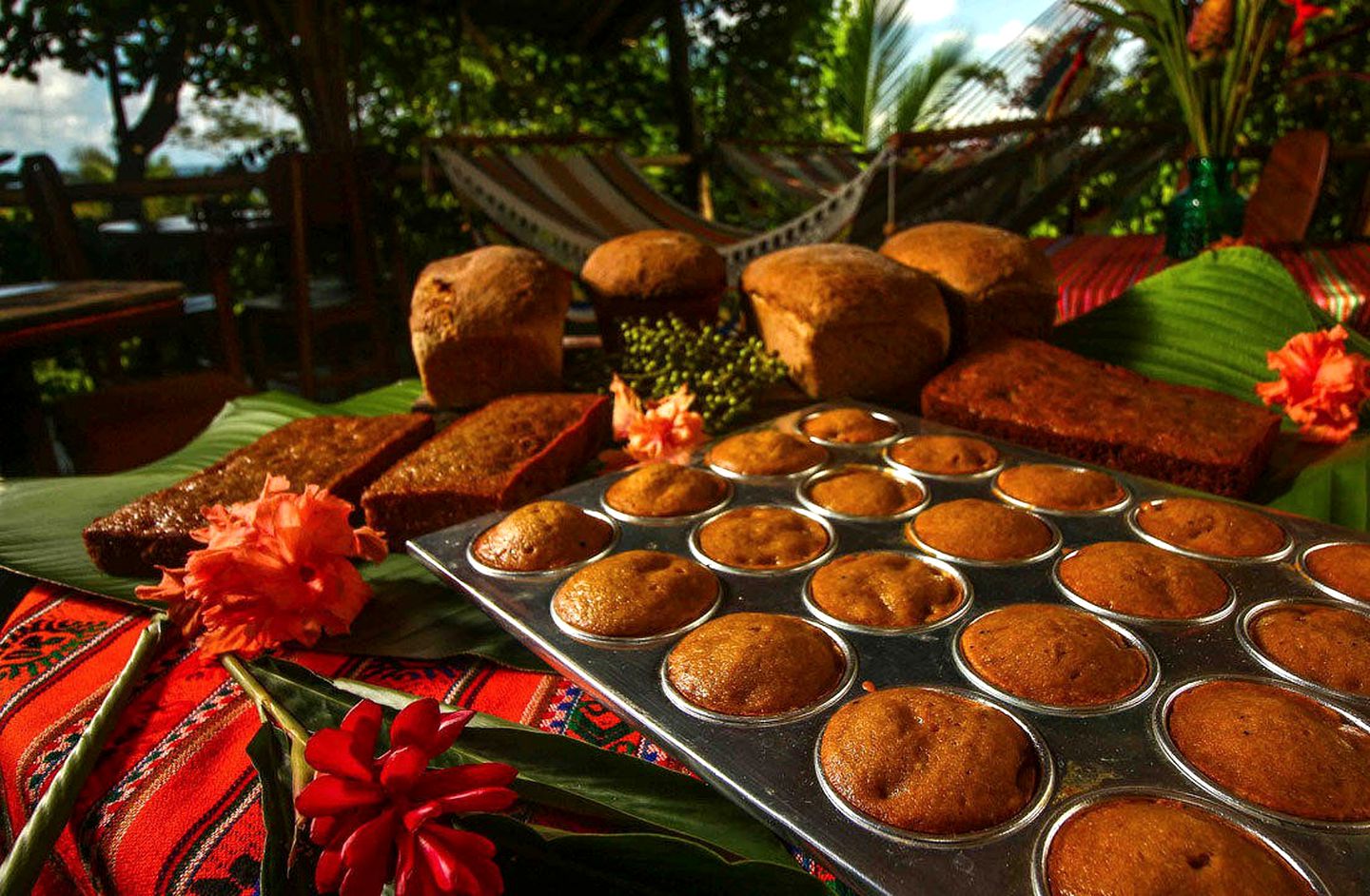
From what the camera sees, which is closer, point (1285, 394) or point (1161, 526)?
point (1161, 526)

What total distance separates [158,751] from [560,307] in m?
1.28

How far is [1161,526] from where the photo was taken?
1.11 m

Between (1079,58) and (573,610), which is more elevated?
(1079,58)

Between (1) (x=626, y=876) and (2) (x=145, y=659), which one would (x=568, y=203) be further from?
(1) (x=626, y=876)

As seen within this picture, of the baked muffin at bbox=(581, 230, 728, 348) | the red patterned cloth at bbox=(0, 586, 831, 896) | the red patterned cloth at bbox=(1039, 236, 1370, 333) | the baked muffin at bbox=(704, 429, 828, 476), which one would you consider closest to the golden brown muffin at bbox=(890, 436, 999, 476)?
the baked muffin at bbox=(704, 429, 828, 476)

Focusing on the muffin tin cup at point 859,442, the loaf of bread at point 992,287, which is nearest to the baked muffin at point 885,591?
the muffin tin cup at point 859,442

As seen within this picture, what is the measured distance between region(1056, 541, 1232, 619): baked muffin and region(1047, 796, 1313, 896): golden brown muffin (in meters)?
0.32

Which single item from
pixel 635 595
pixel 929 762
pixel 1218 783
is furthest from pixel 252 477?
pixel 1218 783

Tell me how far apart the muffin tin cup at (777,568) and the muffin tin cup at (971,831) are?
0.33 meters

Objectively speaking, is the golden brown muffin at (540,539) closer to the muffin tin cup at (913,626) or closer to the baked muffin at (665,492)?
the baked muffin at (665,492)

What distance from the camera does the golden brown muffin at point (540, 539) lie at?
43.2 inches

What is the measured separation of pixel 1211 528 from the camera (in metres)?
1.08

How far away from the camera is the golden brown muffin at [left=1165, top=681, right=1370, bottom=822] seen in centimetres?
66

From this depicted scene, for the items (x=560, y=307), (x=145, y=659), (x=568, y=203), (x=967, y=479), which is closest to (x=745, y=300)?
(x=560, y=307)
